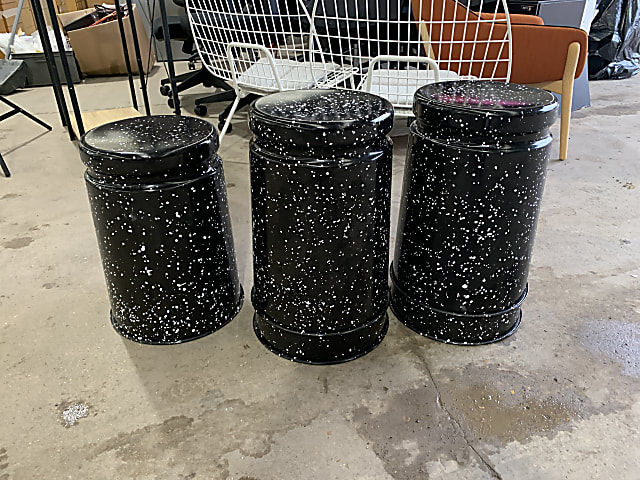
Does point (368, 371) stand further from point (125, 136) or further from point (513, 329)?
point (125, 136)

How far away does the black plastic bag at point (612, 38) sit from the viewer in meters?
3.77

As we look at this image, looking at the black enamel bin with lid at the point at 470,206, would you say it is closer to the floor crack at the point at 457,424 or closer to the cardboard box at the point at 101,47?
the floor crack at the point at 457,424

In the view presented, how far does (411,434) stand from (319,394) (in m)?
0.22

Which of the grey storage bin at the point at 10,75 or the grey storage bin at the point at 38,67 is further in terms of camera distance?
the grey storage bin at the point at 38,67

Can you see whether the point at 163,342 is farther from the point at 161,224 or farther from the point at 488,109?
the point at 488,109

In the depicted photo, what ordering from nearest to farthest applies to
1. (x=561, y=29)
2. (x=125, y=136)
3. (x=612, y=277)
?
(x=125, y=136) < (x=612, y=277) < (x=561, y=29)

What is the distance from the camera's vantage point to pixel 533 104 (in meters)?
1.02

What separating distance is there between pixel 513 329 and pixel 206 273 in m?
0.82

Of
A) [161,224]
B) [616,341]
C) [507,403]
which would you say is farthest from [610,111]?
[161,224]

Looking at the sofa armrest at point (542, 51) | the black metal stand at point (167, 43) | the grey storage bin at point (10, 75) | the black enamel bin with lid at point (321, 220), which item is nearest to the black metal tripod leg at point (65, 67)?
the grey storage bin at point (10, 75)

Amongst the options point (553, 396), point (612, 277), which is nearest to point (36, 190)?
point (553, 396)

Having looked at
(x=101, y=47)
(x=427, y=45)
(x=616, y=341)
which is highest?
(x=427, y=45)

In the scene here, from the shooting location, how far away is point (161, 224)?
1.12 m

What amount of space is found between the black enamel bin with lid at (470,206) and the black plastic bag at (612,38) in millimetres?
3401
